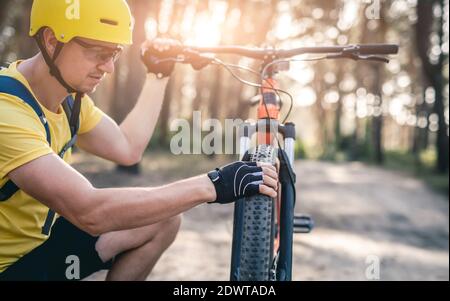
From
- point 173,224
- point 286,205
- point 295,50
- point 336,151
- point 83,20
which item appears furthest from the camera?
point 336,151

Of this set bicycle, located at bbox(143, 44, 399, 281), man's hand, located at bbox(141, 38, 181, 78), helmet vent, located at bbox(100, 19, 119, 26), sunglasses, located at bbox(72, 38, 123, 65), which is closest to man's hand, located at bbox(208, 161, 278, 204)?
bicycle, located at bbox(143, 44, 399, 281)

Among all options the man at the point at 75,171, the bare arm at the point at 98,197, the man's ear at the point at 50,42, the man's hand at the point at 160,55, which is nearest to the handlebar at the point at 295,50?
the man's hand at the point at 160,55

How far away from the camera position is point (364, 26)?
2584cm

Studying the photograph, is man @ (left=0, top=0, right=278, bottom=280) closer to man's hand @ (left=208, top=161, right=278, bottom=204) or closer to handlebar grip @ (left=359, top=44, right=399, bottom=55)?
man's hand @ (left=208, top=161, right=278, bottom=204)

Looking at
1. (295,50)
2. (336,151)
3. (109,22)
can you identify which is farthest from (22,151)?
(336,151)

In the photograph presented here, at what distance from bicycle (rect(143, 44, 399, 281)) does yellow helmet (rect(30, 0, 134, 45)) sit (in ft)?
1.80

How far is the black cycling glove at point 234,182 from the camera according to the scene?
2043 millimetres

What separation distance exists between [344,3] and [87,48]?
2100cm

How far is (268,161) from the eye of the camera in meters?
2.38

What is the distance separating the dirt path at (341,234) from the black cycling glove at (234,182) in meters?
2.68

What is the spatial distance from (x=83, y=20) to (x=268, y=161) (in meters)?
1.11

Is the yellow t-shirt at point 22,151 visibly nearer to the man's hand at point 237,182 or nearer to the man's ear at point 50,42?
the man's ear at point 50,42

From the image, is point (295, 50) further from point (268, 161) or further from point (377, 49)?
point (268, 161)
